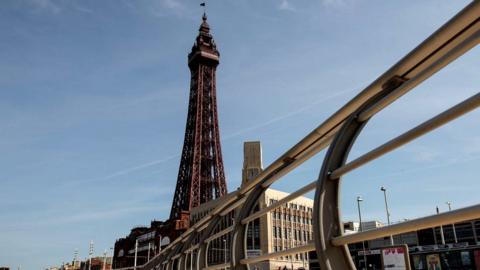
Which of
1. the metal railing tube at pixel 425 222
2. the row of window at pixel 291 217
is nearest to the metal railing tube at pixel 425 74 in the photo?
the metal railing tube at pixel 425 222

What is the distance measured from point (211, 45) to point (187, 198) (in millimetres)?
35834

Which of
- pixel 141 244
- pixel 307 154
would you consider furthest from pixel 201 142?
pixel 307 154

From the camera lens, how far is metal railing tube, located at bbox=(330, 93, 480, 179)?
174 centimetres

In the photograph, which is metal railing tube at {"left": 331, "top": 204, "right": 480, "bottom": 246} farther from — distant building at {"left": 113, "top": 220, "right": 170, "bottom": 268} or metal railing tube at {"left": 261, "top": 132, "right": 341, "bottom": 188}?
distant building at {"left": 113, "top": 220, "right": 170, "bottom": 268}

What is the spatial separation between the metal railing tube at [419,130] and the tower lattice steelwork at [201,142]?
75.3 m

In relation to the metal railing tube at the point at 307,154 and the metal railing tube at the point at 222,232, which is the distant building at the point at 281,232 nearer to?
the metal railing tube at the point at 222,232

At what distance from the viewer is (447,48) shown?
2.08m

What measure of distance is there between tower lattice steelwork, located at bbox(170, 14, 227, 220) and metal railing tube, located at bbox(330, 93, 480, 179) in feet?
247

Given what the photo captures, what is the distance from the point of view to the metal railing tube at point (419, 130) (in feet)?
5.71

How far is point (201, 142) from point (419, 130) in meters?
86.5

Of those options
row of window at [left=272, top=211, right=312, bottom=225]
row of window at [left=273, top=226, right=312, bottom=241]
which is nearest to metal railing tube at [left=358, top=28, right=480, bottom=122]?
row of window at [left=273, top=226, right=312, bottom=241]

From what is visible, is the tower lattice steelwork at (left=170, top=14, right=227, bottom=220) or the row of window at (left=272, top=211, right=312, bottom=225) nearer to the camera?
the row of window at (left=272, top=211, right=312, bottom=225)

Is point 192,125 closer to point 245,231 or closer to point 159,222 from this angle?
point 159,222

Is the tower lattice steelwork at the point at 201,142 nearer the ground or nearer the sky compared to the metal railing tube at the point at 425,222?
nearer the sky
